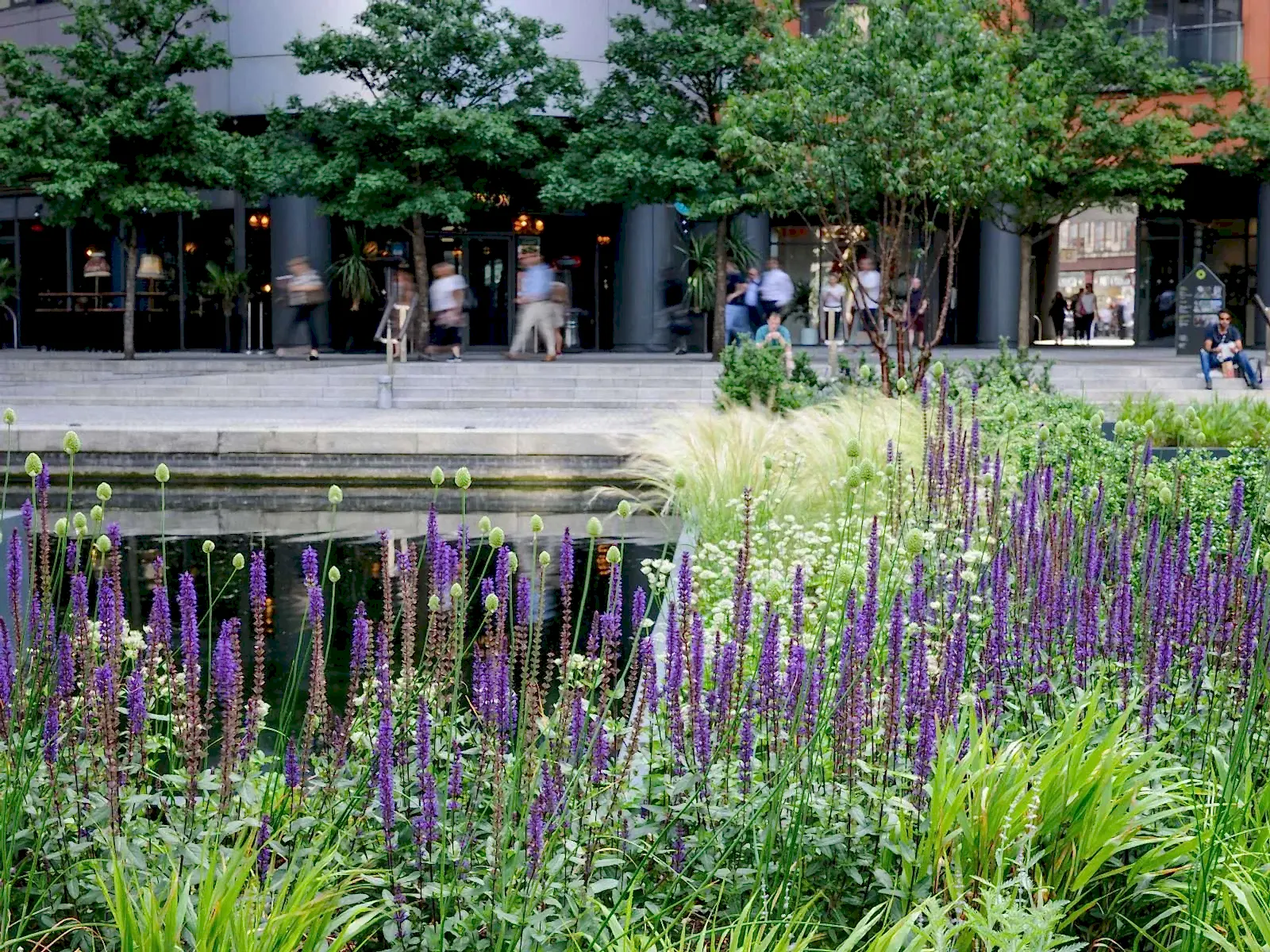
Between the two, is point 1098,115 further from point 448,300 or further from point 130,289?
point 130,289

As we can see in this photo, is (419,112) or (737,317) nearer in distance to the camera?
(419,112)

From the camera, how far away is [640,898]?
3455 millimetres

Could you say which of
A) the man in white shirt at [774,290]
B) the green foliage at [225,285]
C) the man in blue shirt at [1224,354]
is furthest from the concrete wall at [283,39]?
the man in blue shirt at [1224,354]

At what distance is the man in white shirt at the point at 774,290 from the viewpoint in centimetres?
2711

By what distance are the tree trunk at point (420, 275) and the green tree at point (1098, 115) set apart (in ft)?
34.2

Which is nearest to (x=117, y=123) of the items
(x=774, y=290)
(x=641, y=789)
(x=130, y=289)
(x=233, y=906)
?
(x=130, y=289)

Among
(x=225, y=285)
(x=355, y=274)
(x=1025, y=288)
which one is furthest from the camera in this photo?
(x=225, y=285)

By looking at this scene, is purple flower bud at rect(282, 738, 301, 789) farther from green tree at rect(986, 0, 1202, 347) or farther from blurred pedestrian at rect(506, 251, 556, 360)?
green tree at rect(986, 0, 1202, 347)

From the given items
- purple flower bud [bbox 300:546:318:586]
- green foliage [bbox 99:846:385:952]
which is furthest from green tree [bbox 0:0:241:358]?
green foliage [bbox 99:846:385:952]

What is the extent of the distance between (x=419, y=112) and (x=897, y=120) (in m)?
13.9

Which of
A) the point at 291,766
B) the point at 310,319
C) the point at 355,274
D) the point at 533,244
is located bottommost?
the point at 291,766

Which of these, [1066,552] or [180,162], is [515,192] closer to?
[180,162]

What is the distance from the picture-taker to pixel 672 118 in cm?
2917

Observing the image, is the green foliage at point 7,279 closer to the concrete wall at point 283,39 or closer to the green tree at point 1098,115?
the concrete wall at point 283,39
